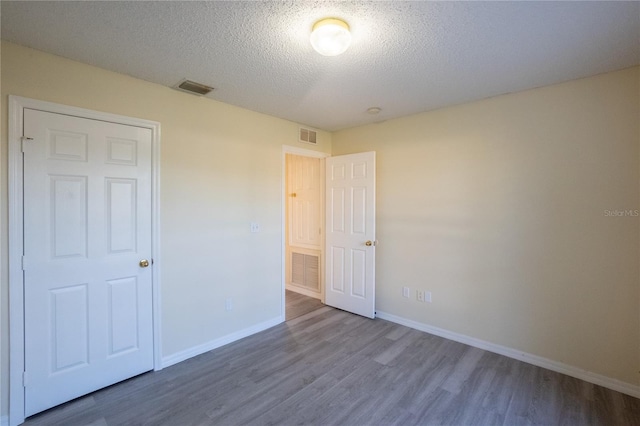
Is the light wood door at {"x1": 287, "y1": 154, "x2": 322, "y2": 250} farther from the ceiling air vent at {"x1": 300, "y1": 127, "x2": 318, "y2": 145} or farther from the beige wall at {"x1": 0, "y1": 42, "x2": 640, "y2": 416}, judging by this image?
the beige wall at {"x1": 0, "y1": 42, "x2": 640, "y2": 416}

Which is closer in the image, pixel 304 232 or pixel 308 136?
pixel 308 136

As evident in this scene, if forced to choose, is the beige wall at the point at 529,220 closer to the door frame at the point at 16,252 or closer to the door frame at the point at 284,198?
the door frame at the point at 284,198

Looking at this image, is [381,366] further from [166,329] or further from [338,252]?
[166,329]

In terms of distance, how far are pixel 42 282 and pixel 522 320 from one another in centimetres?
388

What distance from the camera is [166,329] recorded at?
2619 mm

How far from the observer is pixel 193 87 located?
8.53 feet

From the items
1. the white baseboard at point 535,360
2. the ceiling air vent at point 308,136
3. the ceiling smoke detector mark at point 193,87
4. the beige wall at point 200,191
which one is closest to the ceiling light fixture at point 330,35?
the ceiling smoke detector mark at point 193,87

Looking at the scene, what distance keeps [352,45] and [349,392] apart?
2.49 meters

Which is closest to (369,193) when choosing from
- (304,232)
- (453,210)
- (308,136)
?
(453,210)

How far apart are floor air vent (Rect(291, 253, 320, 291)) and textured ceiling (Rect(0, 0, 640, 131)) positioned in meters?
2.69

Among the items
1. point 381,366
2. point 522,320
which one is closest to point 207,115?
point 381,366

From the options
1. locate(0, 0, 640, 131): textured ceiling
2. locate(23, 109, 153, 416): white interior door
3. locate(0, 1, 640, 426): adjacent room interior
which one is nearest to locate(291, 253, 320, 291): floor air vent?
locate(0, 1, 640, 426): adjacent room interior

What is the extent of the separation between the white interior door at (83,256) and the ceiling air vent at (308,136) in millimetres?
1825

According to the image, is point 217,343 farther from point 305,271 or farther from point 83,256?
point 305,271
